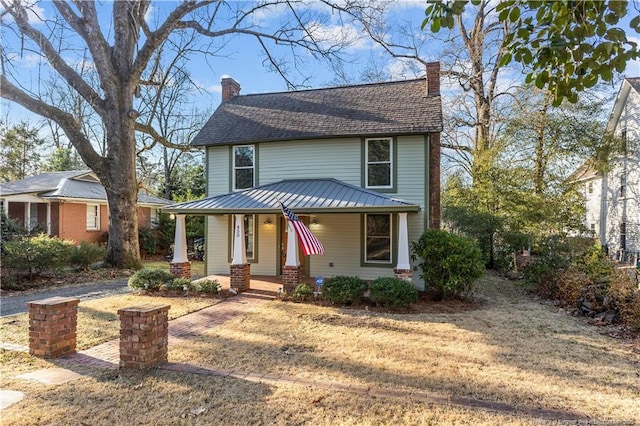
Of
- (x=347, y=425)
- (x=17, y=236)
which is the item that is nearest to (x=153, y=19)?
(x=17, y=236)

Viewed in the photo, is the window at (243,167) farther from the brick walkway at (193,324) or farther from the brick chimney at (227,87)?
the brick walkway at (193,324)

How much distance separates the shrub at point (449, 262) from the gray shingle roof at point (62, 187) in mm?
17833

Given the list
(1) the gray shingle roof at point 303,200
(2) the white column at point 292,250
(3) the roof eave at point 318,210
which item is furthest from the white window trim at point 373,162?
(2) the white column at point 292,250

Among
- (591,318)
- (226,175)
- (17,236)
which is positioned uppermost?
(226,175)

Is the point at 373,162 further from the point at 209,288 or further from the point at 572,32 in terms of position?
the point at 572,32

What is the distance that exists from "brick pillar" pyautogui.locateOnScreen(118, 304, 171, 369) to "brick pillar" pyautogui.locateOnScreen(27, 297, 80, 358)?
3.66 ft

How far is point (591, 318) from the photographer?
8266 millimetres

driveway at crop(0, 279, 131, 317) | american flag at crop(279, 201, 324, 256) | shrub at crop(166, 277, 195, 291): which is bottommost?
driveway at crop(0, 279, 131, 317)

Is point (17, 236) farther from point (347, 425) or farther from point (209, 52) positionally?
point (347, 425)

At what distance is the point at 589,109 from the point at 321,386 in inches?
799

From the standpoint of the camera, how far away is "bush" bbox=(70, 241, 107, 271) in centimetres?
1384

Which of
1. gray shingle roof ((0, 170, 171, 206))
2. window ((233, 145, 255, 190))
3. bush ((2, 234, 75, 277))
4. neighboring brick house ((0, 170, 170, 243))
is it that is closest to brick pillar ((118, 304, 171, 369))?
window ((233, 145, 255, 190))

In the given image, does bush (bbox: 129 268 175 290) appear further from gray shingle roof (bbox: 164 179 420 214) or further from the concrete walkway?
the concrete walkway

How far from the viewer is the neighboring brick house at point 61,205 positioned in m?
18.7
